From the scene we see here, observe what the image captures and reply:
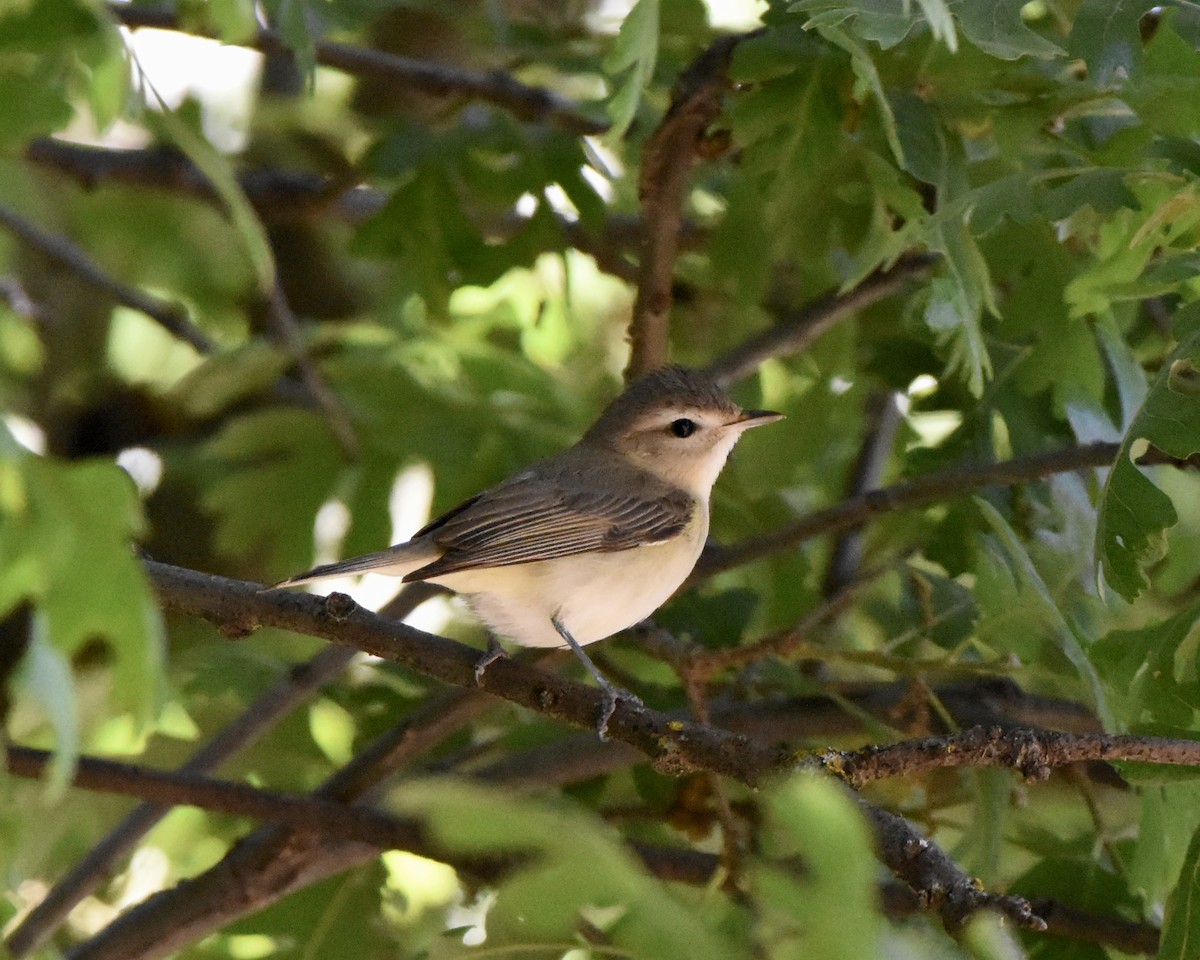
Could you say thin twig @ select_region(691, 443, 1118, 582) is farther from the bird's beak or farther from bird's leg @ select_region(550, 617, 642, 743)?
bird's leg @ select_region(550, 617, 642, 743)

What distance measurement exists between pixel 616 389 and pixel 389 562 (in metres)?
2.50

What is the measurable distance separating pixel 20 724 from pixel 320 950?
4.68 feet

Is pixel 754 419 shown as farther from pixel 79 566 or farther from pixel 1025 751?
pixel 79 566

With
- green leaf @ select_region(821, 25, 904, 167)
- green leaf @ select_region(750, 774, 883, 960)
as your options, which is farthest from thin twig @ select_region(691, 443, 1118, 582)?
green leaf @ select_region(750, 774, 883, 960)

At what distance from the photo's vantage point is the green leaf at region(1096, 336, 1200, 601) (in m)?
2.65

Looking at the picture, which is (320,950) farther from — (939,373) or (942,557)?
(939,373)

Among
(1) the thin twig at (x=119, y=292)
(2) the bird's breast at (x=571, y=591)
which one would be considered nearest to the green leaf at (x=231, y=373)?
(1) the thin twig at (x=119, y=292)

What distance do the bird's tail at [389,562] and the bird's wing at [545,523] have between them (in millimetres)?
37

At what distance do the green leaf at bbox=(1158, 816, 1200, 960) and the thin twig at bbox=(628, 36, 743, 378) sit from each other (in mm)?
2055

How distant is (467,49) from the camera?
675 cm

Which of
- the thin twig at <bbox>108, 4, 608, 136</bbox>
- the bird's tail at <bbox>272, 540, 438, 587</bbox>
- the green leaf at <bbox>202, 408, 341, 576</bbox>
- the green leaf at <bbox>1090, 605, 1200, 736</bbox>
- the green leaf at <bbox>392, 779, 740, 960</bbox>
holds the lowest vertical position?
the green leaf at <bbox>202, 408, 341, 576</bbox>

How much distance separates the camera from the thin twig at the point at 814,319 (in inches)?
169

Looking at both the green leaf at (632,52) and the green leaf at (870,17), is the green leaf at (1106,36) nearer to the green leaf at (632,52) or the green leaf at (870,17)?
the green leaf at (870,17)

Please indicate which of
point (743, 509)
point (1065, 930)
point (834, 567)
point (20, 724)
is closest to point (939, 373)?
point (743, 509)
